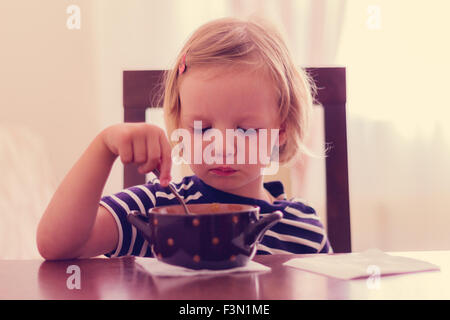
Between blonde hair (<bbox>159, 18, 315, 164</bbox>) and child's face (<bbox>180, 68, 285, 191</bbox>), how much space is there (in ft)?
0.09

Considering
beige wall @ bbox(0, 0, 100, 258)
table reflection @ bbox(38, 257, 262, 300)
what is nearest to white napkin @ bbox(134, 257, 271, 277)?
table reflection @ bbox(38, 257, 262, 300)

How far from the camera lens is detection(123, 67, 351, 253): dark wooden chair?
42.3 inches

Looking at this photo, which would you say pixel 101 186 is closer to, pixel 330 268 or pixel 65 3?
pixel 330 268

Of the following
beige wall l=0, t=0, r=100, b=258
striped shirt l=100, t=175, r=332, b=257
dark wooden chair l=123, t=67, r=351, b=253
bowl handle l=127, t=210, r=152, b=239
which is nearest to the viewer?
bowl handle l=127, t=210, r=152, b=239

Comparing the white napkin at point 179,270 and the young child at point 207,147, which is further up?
the young child at point 207,147

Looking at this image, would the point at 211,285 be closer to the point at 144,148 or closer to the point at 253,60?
the point at 144,148

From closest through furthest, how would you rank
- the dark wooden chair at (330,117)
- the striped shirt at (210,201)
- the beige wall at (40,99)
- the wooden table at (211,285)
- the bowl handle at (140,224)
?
the wooden table at (211,285) < the bowl handle at (140,224) < the striped shirt at (210,201) < the dark wooden chair at (330,117) < the beige wall at (40,99)

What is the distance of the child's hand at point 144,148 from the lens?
1.77ft

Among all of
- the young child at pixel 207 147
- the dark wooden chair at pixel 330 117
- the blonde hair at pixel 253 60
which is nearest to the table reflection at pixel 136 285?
the young child at pixel 207 147

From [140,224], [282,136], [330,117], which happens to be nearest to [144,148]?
[140,224]

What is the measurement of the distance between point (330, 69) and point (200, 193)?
456 millimetres

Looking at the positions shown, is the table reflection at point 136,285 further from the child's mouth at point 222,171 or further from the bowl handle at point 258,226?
the child's mouth at point 222,171

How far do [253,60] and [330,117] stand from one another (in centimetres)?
32

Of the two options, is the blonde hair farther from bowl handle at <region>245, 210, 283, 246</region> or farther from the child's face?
bowl handle at <region>245, 210, 283, 246</region>
